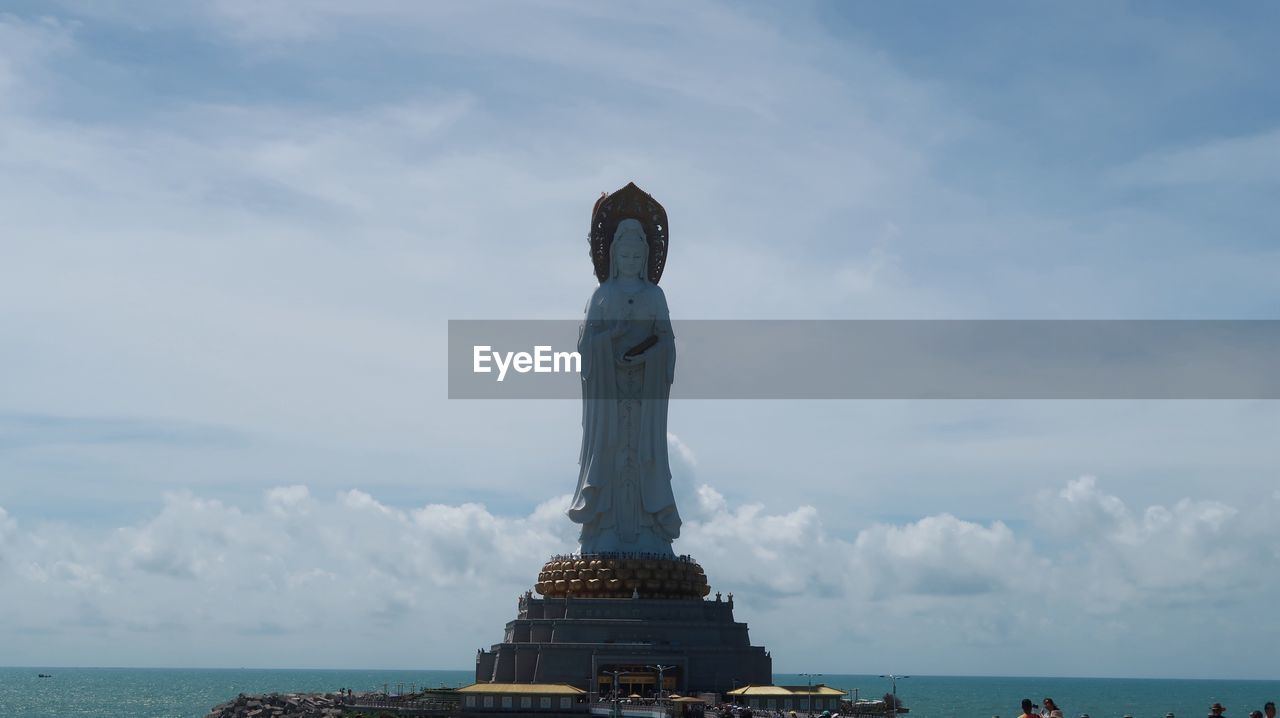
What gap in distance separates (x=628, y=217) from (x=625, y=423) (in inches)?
→ 264

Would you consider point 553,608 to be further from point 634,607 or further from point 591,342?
point 591,342

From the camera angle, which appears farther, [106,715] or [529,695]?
[106,715]

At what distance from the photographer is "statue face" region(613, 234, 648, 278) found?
51438 millimetres

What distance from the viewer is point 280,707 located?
5631cm

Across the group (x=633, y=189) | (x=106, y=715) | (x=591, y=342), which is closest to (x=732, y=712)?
(x=591, y=342)

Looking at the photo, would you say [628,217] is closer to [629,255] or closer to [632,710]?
[629,255]

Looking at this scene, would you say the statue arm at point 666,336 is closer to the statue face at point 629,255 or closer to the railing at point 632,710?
the statue face at point 629,255

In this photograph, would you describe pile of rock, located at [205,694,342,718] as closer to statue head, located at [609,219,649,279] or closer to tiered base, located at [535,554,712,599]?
tiered base, located at [535,554,712,599]

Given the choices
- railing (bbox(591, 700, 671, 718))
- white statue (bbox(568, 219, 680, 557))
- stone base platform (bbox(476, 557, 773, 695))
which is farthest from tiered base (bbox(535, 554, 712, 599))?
railing (bbox(591, 700, 671, 718))

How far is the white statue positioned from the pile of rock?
10833 millimetres

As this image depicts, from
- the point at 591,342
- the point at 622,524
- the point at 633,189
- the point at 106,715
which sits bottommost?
the point at 106,715

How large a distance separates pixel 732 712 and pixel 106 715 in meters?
67.8

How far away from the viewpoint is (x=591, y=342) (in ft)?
167

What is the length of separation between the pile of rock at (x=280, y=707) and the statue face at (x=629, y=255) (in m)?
16.7
